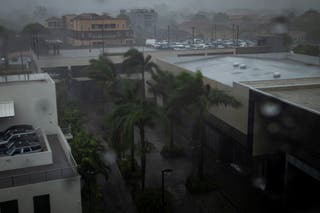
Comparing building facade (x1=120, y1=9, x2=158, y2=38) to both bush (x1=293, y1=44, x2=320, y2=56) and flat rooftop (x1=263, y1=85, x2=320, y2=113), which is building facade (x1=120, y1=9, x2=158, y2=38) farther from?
flat rooftop (x1=263, y1=85, x2=320, y2=113)

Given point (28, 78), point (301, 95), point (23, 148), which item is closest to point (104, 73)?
point (28, 78)

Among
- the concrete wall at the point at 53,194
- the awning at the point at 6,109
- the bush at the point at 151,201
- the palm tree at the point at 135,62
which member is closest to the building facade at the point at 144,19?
the palm tree at the point at 135,62

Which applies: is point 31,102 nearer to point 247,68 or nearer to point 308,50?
point 247,68

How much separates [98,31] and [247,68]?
1539 cm

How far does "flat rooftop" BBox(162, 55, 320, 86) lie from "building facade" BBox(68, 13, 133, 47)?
11.5 m

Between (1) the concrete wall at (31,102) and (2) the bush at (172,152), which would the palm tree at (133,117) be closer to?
(1) the concrete wall at (31,102)

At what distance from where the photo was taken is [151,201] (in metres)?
6.48

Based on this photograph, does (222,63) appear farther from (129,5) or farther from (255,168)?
(129,5)

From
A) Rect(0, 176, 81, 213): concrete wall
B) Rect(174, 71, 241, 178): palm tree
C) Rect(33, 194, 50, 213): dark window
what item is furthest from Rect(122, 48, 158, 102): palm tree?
Rect(33, 194, 50, 213): dark window

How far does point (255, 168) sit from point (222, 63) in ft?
21.6

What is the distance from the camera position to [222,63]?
44.9 feet

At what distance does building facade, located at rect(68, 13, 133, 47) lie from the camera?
24.9m

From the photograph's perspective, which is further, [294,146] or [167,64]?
[167,64]

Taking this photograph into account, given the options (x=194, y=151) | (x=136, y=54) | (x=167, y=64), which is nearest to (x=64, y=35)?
(x=167, y=64)
